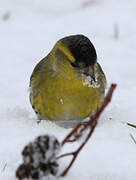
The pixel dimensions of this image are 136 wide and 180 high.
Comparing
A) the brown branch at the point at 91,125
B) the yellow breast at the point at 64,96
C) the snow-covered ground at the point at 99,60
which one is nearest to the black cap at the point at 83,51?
the yellow breast at the point at 64,96

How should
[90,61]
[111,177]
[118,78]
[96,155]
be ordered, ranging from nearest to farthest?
[111,177] → [96,155] → [90,61] → [118,78]

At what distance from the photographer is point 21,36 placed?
672cm

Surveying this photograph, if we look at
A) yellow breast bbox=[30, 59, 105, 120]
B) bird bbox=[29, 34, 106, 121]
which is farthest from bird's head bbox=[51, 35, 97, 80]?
yellow breast bbox=[30, 59, 105, 120]

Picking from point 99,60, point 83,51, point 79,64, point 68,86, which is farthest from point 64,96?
point 99,60

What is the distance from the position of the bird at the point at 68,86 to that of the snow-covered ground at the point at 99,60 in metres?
Answer: 0.15

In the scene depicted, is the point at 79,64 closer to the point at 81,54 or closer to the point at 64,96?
the point at 81,54

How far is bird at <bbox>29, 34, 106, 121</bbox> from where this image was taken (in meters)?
3.47

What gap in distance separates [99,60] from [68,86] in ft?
8.07

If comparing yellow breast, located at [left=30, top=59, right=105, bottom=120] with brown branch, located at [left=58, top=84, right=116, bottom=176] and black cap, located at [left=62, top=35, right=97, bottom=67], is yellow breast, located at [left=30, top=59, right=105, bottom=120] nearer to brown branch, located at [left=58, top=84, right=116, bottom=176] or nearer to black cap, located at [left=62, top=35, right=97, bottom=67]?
black cap, located at [left=62, top=35, right=97, bottom=67]

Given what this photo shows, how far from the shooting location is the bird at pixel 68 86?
347 centimetres

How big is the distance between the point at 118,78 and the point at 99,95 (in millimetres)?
1607

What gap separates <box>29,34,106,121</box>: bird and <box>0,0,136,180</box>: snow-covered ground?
15 cm

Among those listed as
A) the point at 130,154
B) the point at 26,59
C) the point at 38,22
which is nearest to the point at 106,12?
the point at 38,22

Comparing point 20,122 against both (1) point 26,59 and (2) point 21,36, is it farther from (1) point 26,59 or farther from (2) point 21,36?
(2) point 21,36
